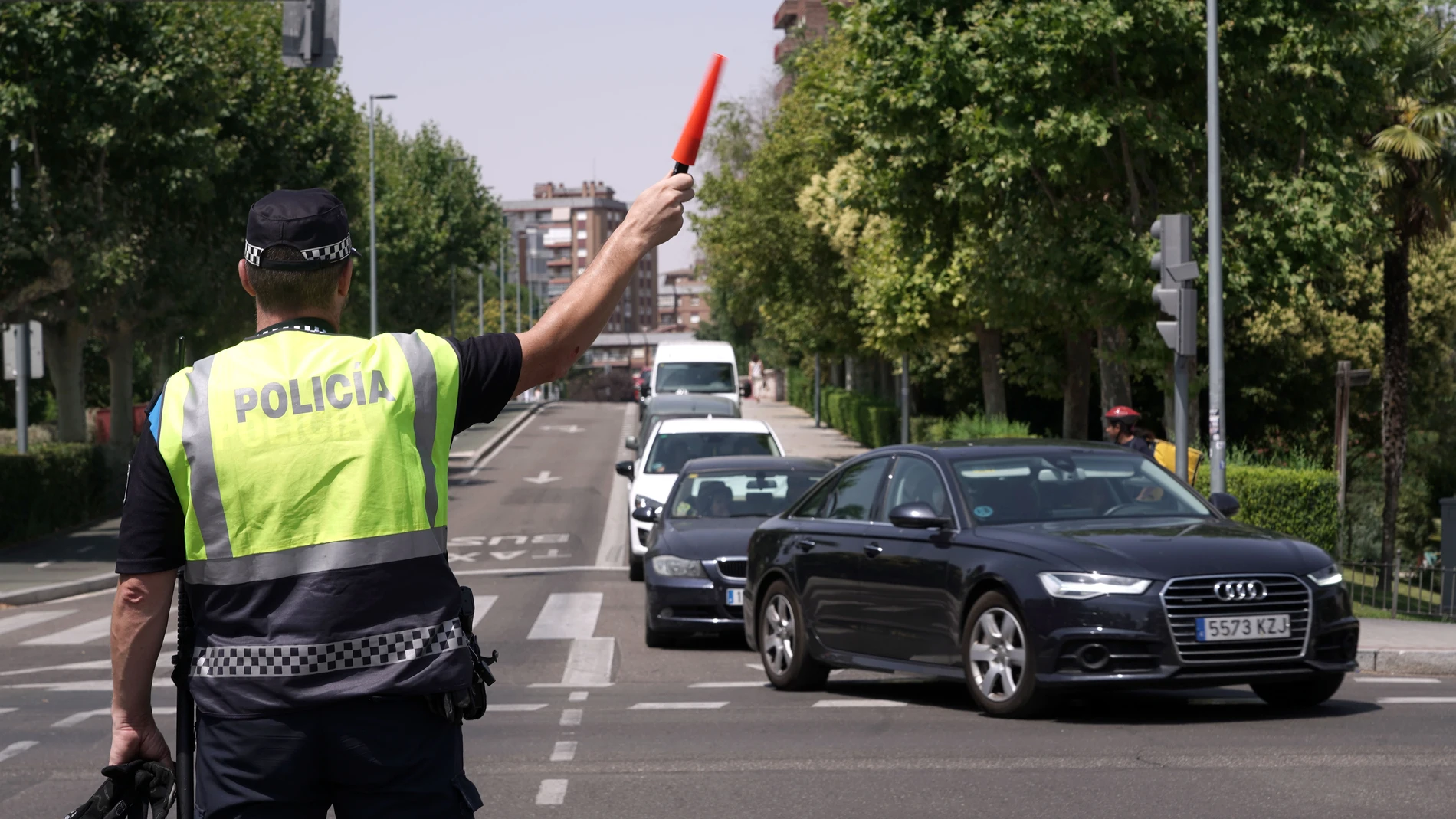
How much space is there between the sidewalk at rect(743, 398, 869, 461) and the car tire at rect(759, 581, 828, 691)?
22109 millimetres

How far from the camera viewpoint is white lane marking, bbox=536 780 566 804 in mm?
7047

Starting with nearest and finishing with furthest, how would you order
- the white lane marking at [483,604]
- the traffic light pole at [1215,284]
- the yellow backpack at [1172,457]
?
the yellow backpack at [1172,457], the white lane marking at [483,604], the traffic light pole at [1215,284]

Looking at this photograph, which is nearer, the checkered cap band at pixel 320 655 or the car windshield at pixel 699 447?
the checkered cap band at pixel 320 655

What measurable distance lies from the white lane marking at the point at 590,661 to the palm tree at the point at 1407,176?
675 inches

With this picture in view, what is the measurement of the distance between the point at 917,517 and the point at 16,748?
460cm

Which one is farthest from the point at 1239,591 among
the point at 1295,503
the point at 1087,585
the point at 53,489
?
the point at 53,489

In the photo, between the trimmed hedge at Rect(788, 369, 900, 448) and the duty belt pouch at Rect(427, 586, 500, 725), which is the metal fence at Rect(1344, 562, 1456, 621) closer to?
the duty belt pouch at Rect(427, 586, 500, 725)

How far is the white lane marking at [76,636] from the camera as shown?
48.4ft

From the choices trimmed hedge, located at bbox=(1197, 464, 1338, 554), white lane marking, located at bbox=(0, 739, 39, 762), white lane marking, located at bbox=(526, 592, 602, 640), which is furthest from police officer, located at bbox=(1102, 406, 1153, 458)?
white lane marking, located at bbox=(0, 739, 39, 762)

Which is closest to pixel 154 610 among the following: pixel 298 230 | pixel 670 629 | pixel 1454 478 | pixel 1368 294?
pixel 298 230

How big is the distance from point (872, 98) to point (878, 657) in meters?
16.4

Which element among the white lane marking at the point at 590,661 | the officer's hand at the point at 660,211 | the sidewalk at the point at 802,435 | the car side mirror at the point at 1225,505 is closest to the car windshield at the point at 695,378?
the sidewalk at the point at 802,435

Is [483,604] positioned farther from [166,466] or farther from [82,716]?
[166,466]

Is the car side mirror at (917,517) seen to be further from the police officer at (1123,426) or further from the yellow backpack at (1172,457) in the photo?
the yellow backpack at (1172,457)
